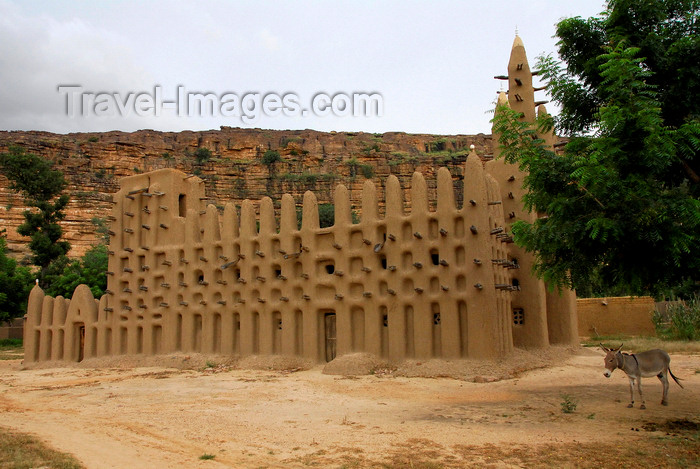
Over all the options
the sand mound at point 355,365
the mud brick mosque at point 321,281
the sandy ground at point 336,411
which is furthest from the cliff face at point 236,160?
the sandy ground at point 336,411

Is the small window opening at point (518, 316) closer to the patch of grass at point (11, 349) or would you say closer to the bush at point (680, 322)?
the bush at point (680, 322)

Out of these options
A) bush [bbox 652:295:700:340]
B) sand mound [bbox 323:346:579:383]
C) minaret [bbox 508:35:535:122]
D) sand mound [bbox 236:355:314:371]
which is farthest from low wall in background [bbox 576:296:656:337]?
sand mound [bbox 236:355:314:371]

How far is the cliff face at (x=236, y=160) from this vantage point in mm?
69750

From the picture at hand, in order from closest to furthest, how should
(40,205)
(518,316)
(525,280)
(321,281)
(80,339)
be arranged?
(321,281), (525,280), (518,316), (80,339), (40,205)

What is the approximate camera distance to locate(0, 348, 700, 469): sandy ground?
28.6 feet

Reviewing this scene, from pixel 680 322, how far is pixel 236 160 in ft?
223

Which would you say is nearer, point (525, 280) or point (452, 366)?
point (452, 366)

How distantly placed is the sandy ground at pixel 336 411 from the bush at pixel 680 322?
240 inches

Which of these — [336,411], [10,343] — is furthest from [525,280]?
[10,343]

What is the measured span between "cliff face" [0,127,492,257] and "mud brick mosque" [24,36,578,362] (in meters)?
44.2

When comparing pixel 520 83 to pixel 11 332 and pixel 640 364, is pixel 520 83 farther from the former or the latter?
pixel 11 332

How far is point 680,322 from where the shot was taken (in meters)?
24.9

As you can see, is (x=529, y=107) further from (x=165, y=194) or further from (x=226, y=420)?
(x=226, y=420)

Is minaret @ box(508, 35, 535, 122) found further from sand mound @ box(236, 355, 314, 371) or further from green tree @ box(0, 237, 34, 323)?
green tree @ box(0, 237, 34, 323)
